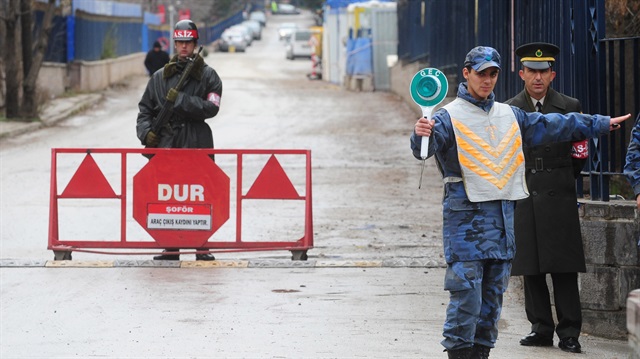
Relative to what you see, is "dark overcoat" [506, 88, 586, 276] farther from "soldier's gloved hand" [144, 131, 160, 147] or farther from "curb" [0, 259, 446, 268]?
"soldier's gloved hand" [144, 131, 160, 147]

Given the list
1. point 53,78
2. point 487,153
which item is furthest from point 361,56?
point 487,153

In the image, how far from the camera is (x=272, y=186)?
38.3 feet

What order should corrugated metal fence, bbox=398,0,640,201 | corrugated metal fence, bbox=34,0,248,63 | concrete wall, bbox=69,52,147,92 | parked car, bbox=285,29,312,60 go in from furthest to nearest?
parked car, bbox=285,29,312,60
concrete wall, bbox=69,52,147,92
corrugated metal fence, bbox=34,0,248,63
corrugated metal fence, bbox=398,0,640,201

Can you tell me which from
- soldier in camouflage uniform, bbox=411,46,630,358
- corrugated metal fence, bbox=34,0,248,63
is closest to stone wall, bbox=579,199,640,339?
soldier in camouflage uniform, bbox=411,46,630,358

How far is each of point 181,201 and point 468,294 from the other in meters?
5.37

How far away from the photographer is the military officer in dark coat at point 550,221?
801cm

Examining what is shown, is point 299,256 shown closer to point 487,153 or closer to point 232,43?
point 487,153

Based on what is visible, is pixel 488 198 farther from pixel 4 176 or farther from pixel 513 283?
pixel 4 176

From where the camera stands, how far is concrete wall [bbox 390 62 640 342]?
8.41m

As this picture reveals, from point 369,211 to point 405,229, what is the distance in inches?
58.4

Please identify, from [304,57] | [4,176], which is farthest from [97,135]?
[304,57]

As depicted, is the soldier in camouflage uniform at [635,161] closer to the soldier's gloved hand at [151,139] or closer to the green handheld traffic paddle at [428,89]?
the green handheld traffic paddle at [428,89]

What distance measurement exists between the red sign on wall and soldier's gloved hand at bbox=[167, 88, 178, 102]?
1.98 feet

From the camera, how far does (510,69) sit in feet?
40.1
